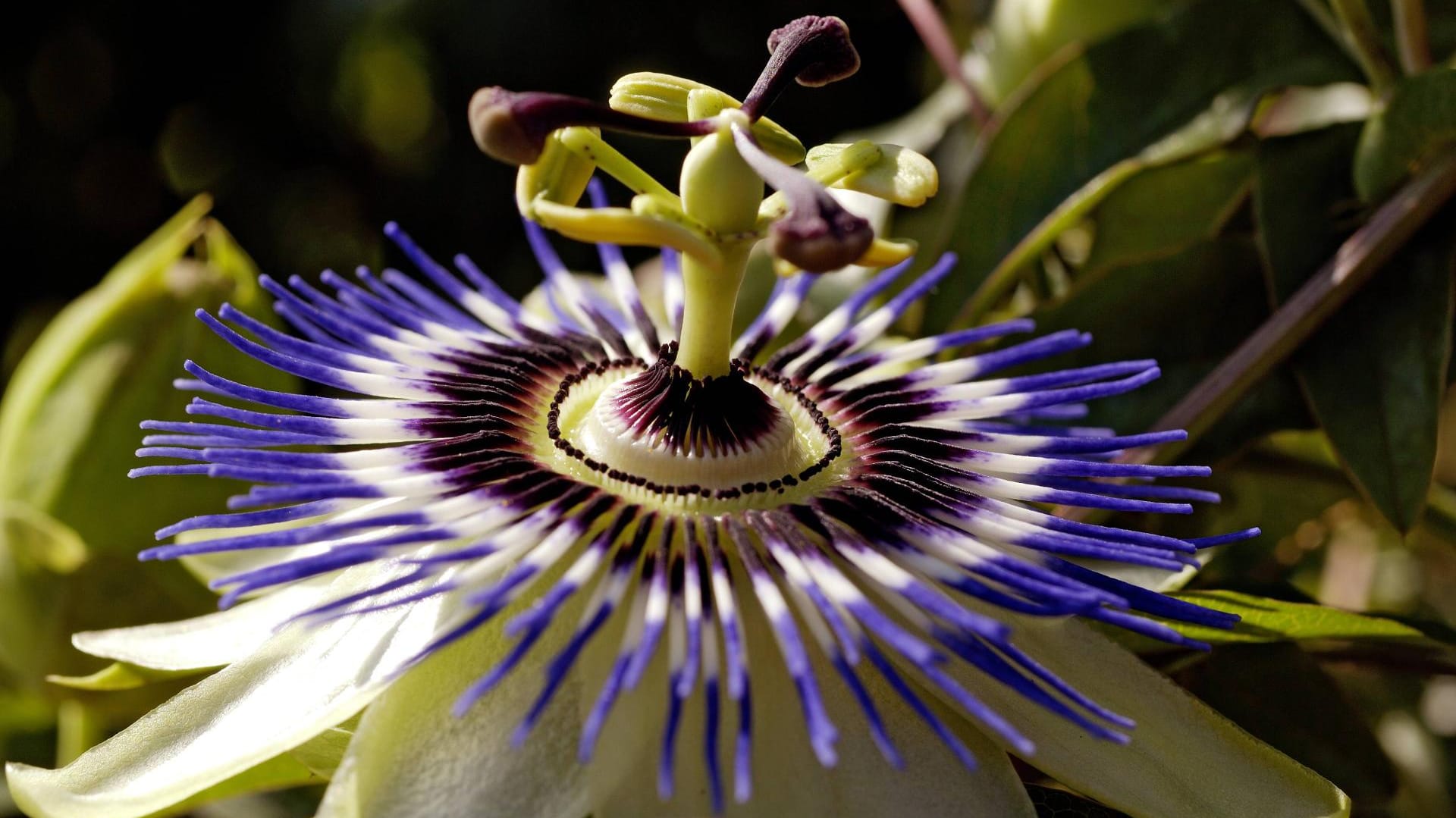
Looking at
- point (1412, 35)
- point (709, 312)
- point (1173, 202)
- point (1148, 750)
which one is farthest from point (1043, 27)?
point (1148, 750)

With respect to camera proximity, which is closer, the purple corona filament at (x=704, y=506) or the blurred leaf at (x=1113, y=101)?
the purple corona filament at (x=704, y=506)

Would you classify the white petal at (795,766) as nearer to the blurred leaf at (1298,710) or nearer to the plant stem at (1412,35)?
the blurred leaf at (1298,710)

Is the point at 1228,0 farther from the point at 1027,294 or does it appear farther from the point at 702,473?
the point at 702,473

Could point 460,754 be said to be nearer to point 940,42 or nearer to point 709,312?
point 709,312

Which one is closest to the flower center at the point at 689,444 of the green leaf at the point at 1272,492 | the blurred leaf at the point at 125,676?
the blurred leaf at the point at 125,676

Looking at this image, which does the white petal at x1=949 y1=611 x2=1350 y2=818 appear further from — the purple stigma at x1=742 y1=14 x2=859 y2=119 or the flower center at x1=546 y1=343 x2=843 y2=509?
the purple stigma at x1=742 y1=14 x2=859 y2=119
